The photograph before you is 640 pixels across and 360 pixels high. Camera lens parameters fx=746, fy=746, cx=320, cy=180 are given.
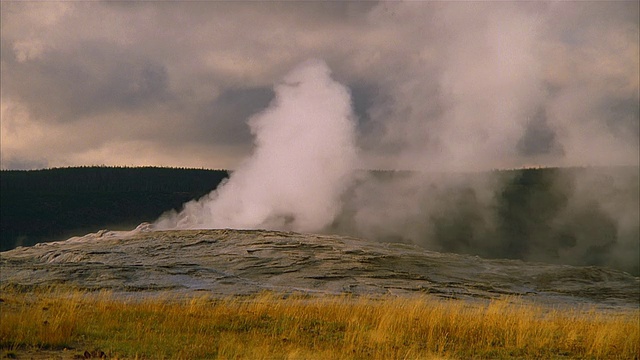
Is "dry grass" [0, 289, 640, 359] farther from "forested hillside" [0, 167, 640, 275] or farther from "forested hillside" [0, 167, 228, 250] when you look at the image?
"forested hillside" [0, 167, 228, 250]

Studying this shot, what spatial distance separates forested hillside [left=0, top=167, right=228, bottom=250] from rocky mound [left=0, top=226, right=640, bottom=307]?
117ft

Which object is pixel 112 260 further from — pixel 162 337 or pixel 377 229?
pixel 377 229

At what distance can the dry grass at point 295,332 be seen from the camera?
1234cm

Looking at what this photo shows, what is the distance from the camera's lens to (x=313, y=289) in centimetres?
2284

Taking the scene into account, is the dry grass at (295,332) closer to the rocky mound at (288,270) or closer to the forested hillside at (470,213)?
the rocky mound at (288,270)

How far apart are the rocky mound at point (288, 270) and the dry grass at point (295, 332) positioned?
449 centimetres

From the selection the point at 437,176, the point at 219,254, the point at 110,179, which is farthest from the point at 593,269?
the point at 110,179

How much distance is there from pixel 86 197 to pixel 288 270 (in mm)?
53304

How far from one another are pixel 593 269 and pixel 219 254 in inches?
544

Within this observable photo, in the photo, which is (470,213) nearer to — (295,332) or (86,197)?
(86,197)

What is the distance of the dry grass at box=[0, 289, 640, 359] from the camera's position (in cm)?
1234

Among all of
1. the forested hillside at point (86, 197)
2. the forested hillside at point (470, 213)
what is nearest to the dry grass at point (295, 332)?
the forested hillside at point (470, 213)

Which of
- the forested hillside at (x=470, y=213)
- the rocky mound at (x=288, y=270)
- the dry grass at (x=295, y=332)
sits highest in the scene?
the forested hillside at (x=470, y=213)

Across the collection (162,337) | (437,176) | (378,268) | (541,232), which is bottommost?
(162,337)
